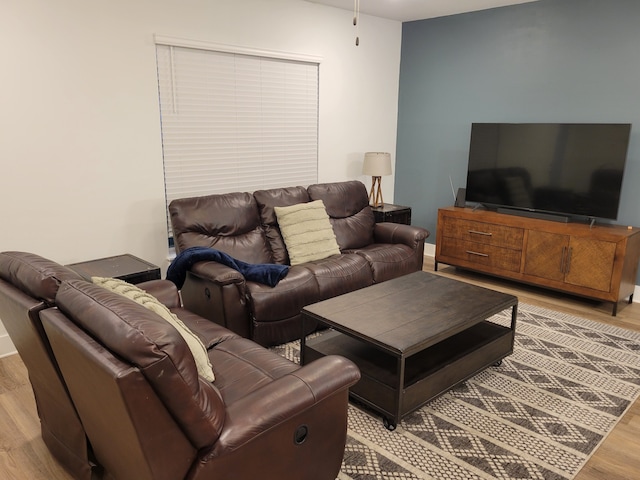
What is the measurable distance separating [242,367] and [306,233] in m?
1.89

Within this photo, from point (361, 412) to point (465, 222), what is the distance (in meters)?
2.67

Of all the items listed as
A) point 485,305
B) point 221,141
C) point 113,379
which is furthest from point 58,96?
point 485,305

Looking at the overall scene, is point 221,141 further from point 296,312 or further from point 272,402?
point 272,402

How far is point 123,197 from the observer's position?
3576 millimetres

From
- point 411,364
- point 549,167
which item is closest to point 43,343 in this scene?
point 411,364

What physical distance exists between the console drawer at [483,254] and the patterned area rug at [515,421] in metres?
1.14

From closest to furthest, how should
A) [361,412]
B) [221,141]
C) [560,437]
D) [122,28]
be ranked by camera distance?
[560,437] → [361,412] → [122,28] → [221,141]

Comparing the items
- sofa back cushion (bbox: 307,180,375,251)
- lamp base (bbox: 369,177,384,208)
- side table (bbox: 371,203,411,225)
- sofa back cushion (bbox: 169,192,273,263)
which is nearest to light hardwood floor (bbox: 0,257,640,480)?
sofa back cushion (bbox: 169,192,273,263)

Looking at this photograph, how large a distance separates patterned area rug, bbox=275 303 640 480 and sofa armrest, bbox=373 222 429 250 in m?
1.17

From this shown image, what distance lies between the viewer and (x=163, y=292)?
2732 millimetres

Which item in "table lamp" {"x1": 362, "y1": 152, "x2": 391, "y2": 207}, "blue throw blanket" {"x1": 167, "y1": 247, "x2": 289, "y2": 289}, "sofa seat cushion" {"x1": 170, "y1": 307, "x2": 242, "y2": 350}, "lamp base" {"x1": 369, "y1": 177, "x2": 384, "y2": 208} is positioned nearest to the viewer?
"sofa seat cushion" {"x1": 170, "y1": 307, "x2": 242, "y2": 350}

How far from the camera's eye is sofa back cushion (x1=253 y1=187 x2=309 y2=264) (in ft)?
12.6

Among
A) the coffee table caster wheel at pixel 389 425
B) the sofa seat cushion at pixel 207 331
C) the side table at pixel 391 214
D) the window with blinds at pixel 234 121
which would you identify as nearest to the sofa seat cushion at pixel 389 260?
the side table at pixel 391 214

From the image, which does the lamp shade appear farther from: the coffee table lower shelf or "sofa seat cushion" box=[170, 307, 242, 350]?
"sofa seat cushion" box=[170, 307, 242, 350]
